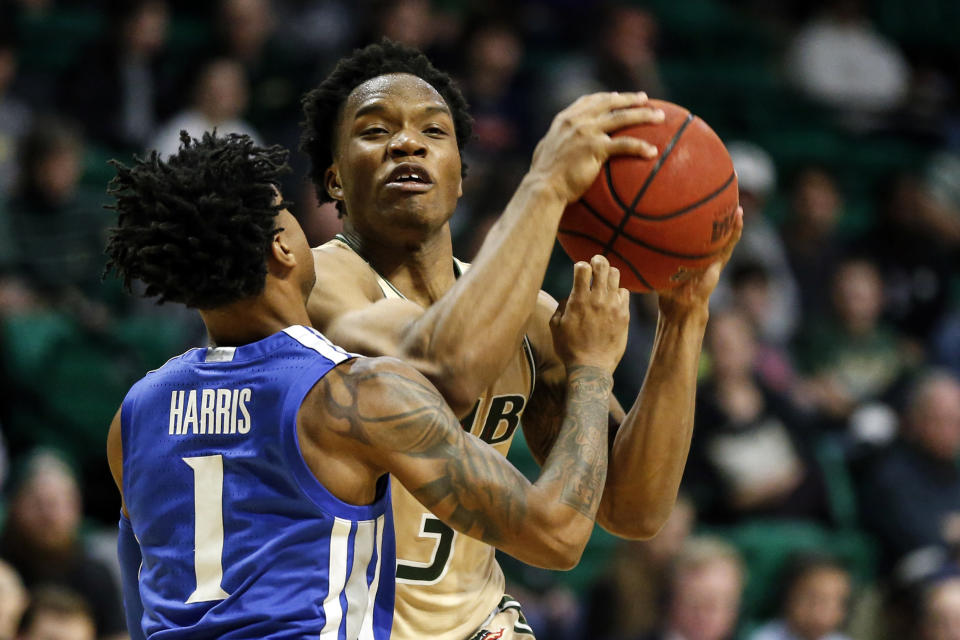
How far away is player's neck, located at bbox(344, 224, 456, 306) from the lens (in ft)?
11.1

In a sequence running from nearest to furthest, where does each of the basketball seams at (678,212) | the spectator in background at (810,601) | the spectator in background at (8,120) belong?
the basketball seams at (678,212)
the spectator in background at (810,601)
the spectator in background at (8,120)

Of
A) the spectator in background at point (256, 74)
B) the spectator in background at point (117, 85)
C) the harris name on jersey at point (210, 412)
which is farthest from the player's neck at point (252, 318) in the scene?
the spectator in background at point (256, 74)

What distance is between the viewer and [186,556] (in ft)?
8.59

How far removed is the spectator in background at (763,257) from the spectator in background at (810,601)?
2.01 m

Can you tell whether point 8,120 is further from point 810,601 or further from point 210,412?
point 210,412

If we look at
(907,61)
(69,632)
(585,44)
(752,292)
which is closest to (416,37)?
(585,44)

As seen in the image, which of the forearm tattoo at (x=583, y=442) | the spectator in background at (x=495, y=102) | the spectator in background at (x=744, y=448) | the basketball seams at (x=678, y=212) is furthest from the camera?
the spectator in background at (x=495, y=102)

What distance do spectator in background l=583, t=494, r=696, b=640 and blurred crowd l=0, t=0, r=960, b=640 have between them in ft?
0.04

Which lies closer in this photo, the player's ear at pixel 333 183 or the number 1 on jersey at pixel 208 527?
the number 1 on jersey at pixel 208 527

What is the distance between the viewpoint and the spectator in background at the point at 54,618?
5051 mm

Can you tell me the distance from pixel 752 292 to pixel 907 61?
14.1 feet

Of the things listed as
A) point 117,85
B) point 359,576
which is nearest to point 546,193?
point 359,576

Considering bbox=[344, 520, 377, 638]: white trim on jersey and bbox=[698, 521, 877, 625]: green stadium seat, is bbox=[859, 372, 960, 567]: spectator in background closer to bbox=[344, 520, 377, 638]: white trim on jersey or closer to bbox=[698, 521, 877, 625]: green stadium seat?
bbox=[698, 521, 877, 625]: green stadium seat

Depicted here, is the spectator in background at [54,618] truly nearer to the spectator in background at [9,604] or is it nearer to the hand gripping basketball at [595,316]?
the spectator in background at [9,604]
